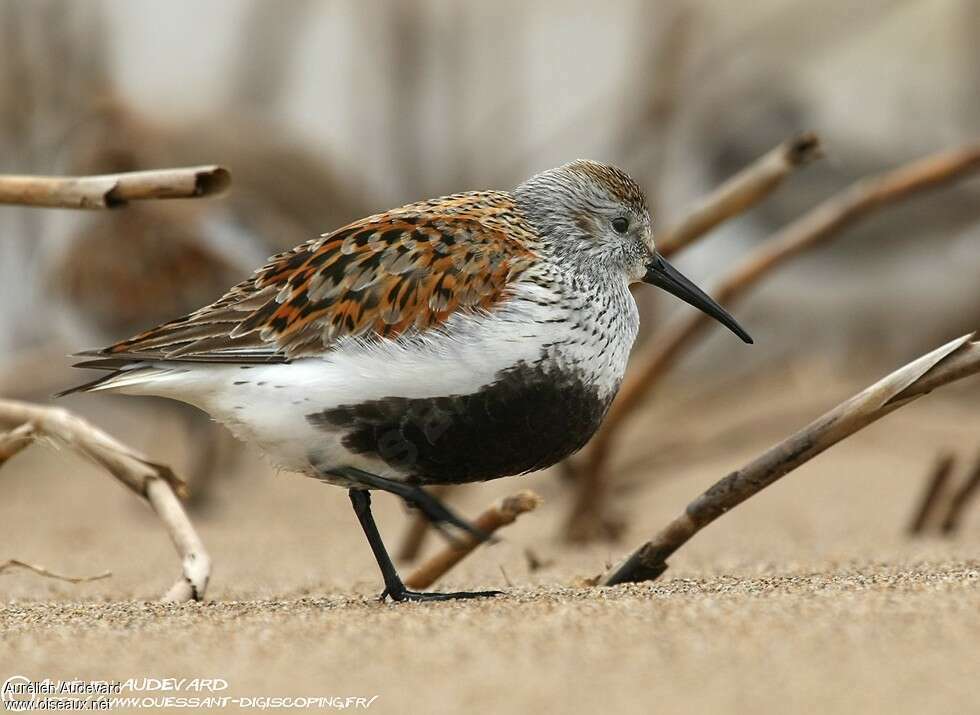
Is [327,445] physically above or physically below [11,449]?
above

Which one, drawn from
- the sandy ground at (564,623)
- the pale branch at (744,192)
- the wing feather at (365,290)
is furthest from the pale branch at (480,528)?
the pale branch at (744,192)

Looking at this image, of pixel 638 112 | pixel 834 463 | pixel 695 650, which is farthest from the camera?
pixel 638 112

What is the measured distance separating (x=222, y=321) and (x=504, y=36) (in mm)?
6164

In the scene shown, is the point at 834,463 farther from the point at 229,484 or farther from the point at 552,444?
the point at 552,444

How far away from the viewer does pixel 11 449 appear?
134 inches

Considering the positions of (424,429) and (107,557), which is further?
(107,557)

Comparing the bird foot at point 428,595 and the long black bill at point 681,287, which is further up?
the long black bill at point 681,287

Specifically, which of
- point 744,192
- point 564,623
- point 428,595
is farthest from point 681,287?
point 564,623

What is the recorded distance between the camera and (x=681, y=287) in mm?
3617

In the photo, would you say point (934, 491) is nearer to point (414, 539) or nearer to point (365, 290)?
point (414, 539)

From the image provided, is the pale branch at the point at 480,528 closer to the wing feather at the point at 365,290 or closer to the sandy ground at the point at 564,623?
the sandy ground at the point at 564,623

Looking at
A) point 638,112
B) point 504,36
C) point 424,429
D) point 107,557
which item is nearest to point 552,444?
point 424,429

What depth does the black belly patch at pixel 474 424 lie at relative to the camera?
2.97m

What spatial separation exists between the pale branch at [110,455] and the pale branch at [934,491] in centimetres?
243
